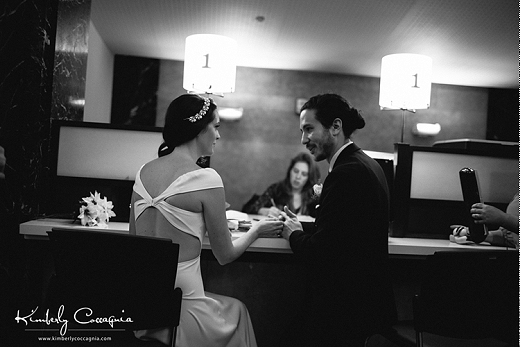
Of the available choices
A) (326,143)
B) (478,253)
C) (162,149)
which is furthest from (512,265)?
(162,149)

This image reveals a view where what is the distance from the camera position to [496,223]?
202 centimetres

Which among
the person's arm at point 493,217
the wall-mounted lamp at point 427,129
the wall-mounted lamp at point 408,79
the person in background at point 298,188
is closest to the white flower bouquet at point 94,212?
the person's arm at point 493,217

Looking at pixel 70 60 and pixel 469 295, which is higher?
pixel 70 60

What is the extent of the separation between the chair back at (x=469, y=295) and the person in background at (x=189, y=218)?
743 mm

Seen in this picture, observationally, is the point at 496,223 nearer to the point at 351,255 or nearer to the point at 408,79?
the point at 351,255

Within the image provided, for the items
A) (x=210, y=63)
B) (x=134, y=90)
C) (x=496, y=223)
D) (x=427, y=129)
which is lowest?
(x=496, y=223)

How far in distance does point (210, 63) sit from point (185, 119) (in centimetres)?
145

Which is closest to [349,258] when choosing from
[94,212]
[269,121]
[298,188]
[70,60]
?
[94,212]

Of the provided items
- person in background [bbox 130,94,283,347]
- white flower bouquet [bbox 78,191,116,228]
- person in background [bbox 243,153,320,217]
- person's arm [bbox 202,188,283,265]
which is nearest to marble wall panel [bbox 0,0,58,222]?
white flower bouquet [bbox 78,191,116,228]

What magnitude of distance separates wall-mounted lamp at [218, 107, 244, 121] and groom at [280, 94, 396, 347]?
4.66m

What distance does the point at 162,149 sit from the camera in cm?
193

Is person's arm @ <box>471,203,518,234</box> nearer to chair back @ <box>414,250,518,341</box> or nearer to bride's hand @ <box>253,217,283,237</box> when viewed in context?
chair back @ <box>414,250,518,341</box>

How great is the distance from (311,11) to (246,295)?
2.96 meters

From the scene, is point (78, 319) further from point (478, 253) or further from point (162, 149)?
point (478, 253)
